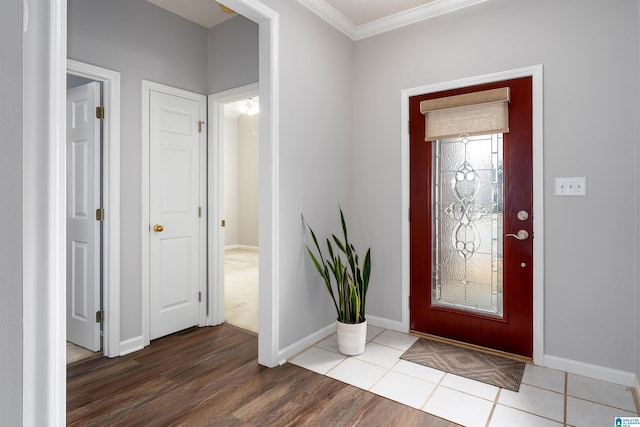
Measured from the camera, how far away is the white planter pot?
8.56 ft

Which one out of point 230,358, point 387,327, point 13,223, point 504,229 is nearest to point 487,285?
point 504,229

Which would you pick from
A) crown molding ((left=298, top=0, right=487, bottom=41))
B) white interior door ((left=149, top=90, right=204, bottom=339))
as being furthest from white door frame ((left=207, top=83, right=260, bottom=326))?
crown molding ((left=298, top=0, right=487, bottom=41))

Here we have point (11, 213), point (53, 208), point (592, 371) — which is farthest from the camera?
point (592, 371)

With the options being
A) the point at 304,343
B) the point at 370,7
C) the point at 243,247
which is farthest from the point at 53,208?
the point at 243,247

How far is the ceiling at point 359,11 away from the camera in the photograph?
9.21 feet

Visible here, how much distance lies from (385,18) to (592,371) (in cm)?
297

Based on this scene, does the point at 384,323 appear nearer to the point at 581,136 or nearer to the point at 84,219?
the point at 581,136

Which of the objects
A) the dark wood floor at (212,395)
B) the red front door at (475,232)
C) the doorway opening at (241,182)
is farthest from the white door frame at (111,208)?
the doorway opening at (241,182)

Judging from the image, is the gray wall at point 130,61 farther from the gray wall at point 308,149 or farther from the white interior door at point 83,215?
the gray wall at point 308,149

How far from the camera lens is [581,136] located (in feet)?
7.67

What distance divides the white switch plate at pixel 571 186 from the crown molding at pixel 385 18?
1.43m

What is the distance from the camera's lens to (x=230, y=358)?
263cm

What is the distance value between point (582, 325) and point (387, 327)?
1406 mm

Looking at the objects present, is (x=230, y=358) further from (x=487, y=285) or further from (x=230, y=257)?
(x=230, y=257)
